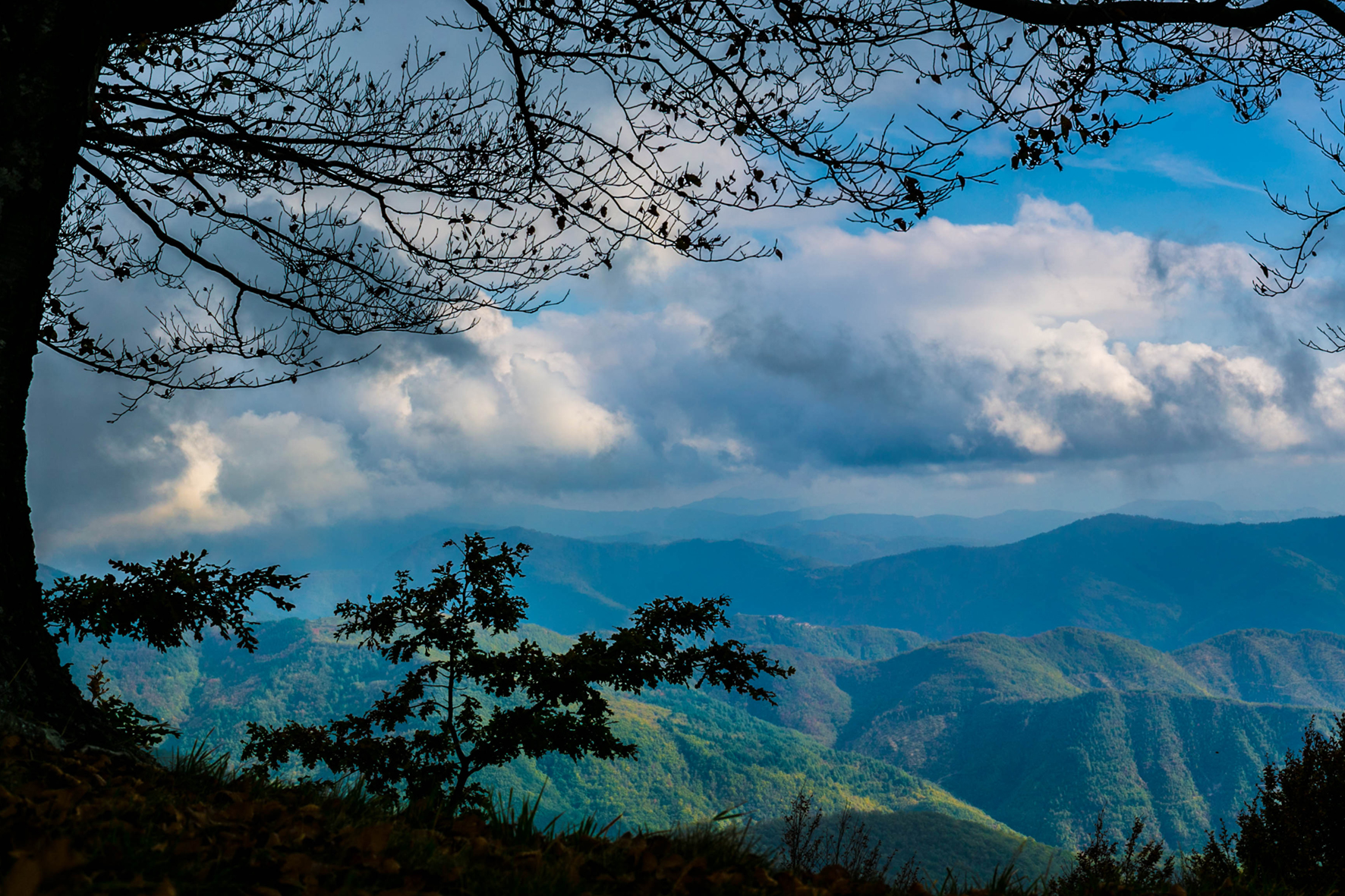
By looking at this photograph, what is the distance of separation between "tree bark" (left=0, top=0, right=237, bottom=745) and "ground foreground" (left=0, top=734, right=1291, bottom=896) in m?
0.88

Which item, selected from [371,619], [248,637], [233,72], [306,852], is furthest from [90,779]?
[233,72]

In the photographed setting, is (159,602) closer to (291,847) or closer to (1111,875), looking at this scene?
(291,847)

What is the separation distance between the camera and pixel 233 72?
8.05 metres

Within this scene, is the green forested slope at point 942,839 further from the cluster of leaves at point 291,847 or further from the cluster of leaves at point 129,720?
the cluster of leaves at point 291,847

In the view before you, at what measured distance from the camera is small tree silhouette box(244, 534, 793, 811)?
7.75 meters

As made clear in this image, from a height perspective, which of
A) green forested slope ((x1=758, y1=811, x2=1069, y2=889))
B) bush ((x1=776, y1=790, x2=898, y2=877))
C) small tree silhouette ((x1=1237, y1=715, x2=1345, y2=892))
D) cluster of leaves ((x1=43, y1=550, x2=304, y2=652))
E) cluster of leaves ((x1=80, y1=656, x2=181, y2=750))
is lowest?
green forested slope ((x1=758, y1=811, x2=1069, y2=889))

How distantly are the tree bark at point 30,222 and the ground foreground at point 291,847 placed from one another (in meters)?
0.88

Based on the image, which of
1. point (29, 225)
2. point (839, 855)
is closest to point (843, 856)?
point (839, 855)

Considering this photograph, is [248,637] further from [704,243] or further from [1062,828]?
[1062,828]

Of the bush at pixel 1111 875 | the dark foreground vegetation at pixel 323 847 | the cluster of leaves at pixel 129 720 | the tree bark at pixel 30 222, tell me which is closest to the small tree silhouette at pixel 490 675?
the cluster of leaves at pixel 129 720

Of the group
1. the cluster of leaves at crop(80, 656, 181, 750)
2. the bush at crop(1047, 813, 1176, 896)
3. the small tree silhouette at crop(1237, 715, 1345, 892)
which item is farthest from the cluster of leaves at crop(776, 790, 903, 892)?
the small tree silhouette at crop(1237, 715, 1345, 892)

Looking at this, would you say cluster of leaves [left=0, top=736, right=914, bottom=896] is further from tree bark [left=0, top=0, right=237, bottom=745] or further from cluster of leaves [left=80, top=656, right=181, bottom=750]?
cluster of leaves [left=80, top=656, right=181, bottom=750]

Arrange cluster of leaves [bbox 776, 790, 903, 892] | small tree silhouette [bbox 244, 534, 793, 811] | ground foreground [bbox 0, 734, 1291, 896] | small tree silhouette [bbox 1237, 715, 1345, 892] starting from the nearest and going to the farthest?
ground foreground [bbox 0, 734, 1291, 896] → cluster of leaves [bbox 776, 790, 903, 892] → small tree silhouette [bbox 244, 534, 793, 811] → small tree silhouette [bbox 1237, 715, 1345, 892]

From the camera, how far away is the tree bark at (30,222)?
455cm
